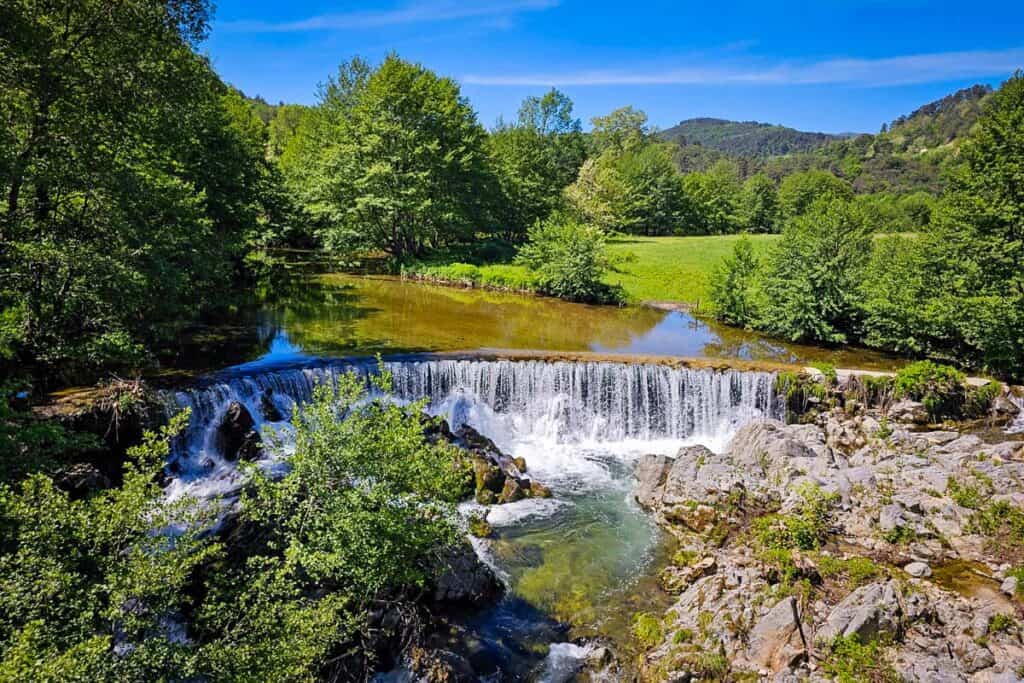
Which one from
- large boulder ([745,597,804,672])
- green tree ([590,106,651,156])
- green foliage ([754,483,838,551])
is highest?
green tree ([590,106,651,156])

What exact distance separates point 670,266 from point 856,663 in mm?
39135

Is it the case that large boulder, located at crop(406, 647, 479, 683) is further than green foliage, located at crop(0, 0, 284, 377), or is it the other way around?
green foliage, located at crop(0, 0, 284, 377)

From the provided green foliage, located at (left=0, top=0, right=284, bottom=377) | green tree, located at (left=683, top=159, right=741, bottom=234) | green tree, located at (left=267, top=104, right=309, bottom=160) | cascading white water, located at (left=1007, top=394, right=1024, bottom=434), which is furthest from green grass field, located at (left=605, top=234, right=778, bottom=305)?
green tree, located at (left=267, top=104, right=309, bottom=160)

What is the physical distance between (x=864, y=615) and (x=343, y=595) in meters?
7.89

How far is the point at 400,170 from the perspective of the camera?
41.2 metres

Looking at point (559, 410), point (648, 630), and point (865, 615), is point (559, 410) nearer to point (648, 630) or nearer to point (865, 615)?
point (648, 630)

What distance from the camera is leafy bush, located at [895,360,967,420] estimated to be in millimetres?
18672

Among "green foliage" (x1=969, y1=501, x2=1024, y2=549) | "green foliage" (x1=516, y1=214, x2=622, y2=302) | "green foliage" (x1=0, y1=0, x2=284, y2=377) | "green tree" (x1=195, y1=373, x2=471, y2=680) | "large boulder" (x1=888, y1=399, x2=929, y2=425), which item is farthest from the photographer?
"green foliage" (x1=516, y1=214, x2=622, y2=302)

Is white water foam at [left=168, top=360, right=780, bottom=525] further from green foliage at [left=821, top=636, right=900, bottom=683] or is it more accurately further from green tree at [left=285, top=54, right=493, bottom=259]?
green tree at [left=285, top=54, right=493, bottom=259]

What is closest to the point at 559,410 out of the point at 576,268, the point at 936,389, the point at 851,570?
the point at 851,570

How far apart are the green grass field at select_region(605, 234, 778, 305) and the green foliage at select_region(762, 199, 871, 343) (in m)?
4.66

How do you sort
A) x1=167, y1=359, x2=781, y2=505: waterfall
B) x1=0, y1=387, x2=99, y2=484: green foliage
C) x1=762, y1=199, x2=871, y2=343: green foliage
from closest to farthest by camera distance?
x1=0, y1=387, x2=99, y2=484: green foliage
x1=167, y1=359, x2=781, y2=505: waterfall
x1=762, y1=199, x2=871, y2=343: green foliage

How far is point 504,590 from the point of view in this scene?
38.5 feet

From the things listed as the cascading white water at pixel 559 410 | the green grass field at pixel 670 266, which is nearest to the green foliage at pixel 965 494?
the cascading white water at pixel 559 410
